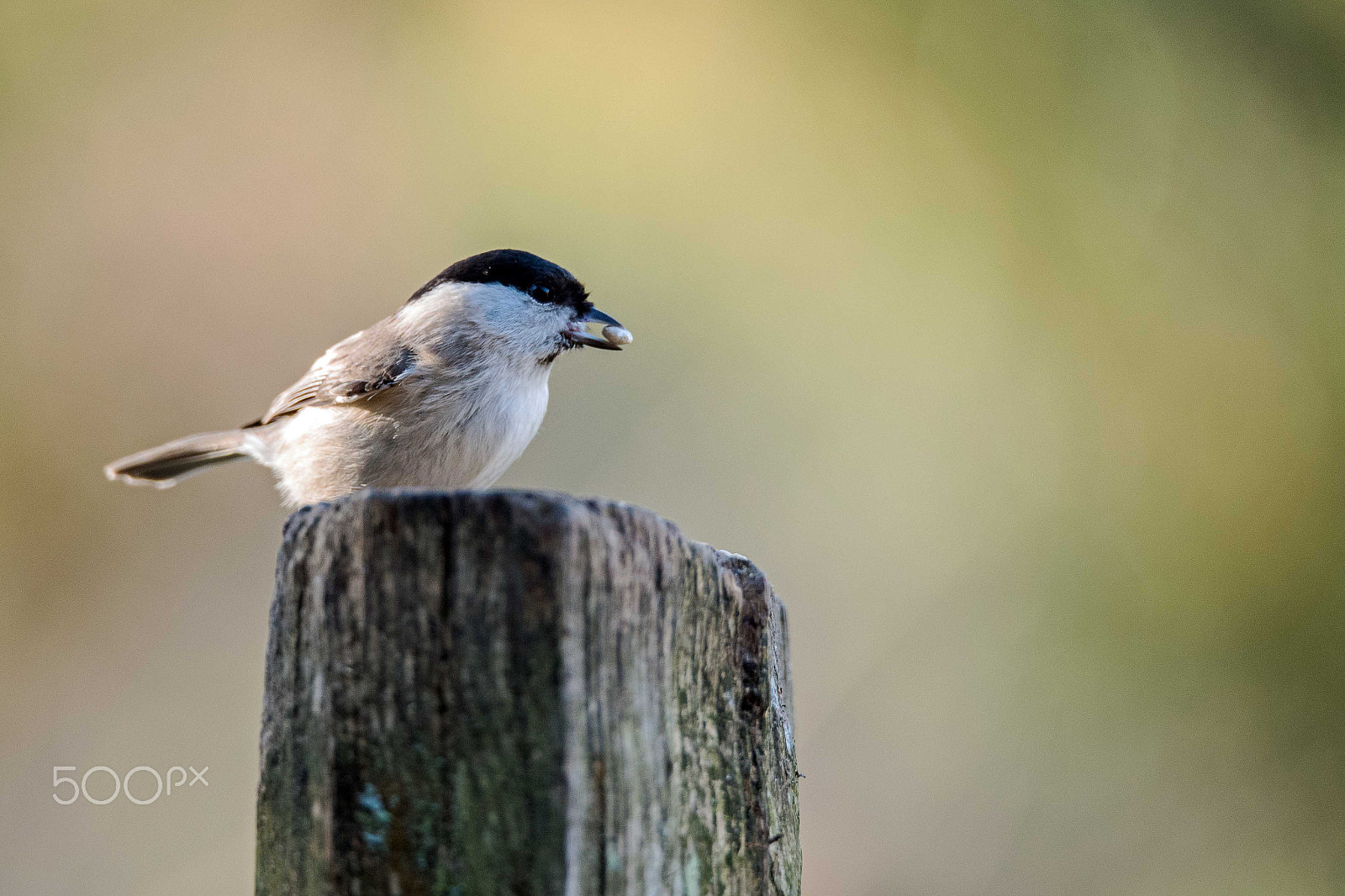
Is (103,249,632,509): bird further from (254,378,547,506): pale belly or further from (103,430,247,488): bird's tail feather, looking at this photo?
(103,430,247,488): bird's tail feather

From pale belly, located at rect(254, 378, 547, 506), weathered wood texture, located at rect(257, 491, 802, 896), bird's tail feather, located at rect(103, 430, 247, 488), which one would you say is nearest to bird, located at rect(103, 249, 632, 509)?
pale belly, located at rect(254, 378, 547, 506)

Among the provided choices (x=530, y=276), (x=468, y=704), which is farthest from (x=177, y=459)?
(x=468, y=704)

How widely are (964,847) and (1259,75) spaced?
395 cm

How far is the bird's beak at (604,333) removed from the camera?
3244 millimetres

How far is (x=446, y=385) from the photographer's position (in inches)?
122

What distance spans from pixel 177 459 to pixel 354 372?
1.35 metres

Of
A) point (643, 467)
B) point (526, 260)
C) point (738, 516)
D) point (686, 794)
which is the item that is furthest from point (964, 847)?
point (686, 794)

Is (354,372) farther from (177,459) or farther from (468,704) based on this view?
(468,704)

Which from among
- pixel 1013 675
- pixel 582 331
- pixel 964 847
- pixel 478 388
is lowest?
pixel 964 847

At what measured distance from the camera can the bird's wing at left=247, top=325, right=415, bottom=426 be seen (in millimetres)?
3162

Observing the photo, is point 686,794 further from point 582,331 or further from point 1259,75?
point 1259,75

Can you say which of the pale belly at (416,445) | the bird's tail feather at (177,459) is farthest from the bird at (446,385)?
the bird's tail feather at (177,459)

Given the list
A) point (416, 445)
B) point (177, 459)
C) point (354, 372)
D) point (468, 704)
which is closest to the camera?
point (468, 704)

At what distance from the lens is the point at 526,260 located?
332 centimetres
